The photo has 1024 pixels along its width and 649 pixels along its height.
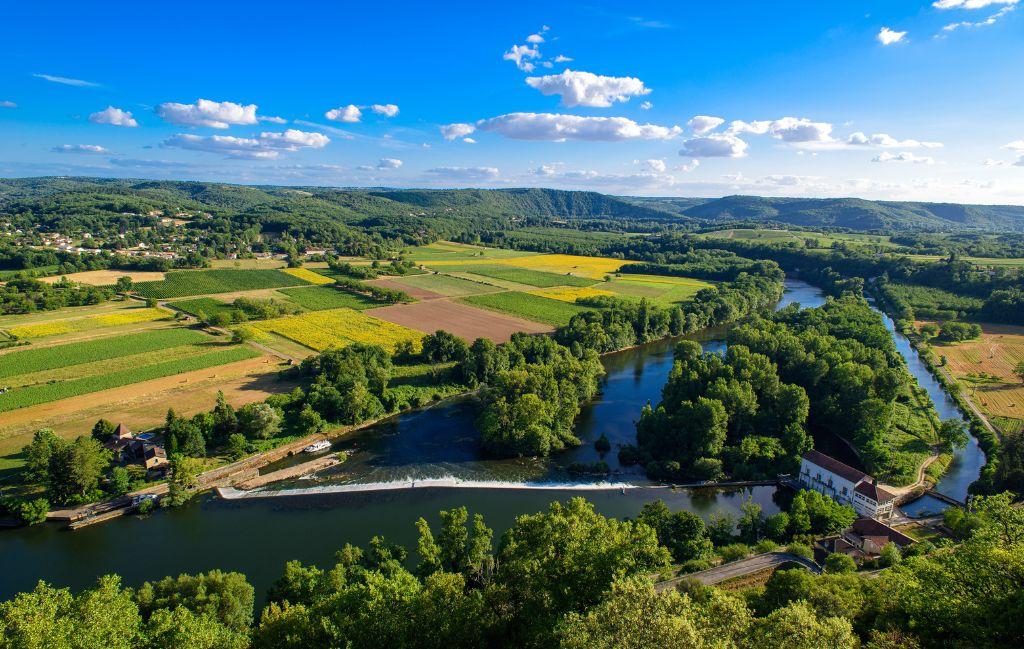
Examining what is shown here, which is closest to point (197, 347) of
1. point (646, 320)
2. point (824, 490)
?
point (646, 320)

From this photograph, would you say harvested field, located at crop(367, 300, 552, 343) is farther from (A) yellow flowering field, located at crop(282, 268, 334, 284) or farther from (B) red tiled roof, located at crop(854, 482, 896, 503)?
(B) red tiled roof, located at crop(854, 482, 896, 503)

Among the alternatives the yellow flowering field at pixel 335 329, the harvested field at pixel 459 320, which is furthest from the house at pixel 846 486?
the yellow flowering field at pixel 335 329

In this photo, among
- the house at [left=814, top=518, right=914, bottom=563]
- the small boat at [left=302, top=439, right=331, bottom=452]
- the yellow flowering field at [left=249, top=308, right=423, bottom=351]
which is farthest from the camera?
the yellow flowering field at [left=249, top=308, right=423, bottom=351]

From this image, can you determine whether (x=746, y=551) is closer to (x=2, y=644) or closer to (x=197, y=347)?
(x=2, y=644)

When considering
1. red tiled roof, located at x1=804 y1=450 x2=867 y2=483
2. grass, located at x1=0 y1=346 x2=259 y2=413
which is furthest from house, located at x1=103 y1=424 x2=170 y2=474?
red tiled roof, located at x1=804 y1=450 x2=867 y2=483

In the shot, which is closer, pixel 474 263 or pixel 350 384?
pixel 350 384

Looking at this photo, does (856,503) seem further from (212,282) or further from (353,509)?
(212,282)

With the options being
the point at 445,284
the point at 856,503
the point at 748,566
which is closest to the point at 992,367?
the point at 856,503
